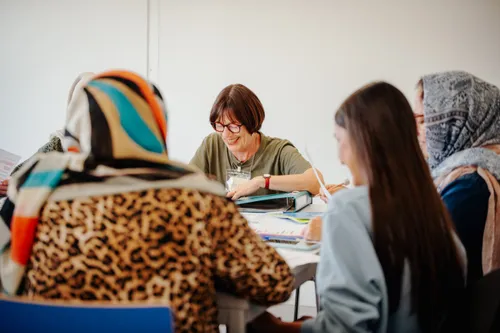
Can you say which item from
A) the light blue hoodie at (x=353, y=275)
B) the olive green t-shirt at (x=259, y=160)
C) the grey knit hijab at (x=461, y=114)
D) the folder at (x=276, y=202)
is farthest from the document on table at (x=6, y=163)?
the grey knit hijab at (x=461, y=114)

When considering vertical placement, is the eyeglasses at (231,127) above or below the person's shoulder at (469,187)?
above

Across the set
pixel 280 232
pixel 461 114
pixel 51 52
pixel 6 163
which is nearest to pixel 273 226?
pixel 280 232

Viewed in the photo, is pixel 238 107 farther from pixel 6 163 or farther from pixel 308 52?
pixel 308 52

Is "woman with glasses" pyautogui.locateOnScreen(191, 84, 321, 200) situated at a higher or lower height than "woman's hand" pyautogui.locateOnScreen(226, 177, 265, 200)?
higher

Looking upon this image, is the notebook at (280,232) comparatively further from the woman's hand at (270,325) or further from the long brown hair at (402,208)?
the long brown hair at (402,208)

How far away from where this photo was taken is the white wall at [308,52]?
307cm

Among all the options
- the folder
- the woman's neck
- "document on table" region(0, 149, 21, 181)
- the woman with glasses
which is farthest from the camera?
the woman's neck

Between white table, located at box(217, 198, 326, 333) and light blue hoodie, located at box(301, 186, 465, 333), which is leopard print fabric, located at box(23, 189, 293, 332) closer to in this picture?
white table, located at box(217, 198, 326, 333)

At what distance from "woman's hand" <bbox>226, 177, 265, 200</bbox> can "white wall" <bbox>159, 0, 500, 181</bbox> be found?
4.28 feet

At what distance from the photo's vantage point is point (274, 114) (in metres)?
3.39

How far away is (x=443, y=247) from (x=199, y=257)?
538mm

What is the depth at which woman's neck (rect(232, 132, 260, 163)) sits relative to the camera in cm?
246

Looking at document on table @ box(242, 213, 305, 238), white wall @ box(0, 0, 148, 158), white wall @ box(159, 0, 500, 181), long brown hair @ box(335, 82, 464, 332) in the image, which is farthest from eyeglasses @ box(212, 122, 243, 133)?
white wall @ box(0, 0, 148, 158)

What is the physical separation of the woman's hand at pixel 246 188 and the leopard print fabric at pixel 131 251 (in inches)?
45.0
